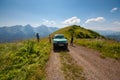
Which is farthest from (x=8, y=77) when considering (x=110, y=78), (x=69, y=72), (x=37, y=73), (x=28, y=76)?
(x=110, y=78)

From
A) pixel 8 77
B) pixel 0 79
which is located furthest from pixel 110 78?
pixel 0 79

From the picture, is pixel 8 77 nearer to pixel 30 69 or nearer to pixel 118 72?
pixel 30 69

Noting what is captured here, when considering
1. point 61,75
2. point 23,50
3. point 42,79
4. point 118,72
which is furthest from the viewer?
point 23,50

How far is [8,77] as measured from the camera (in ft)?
30.4

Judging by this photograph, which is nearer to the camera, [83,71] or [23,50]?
[83,71]

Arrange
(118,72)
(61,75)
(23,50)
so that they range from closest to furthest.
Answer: (61,75) < (118,72) < (23,50)

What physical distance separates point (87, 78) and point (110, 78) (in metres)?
1.65

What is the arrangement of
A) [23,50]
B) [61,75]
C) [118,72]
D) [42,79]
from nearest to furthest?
[42,79]
[61,75]
[118,72]
[23,50]

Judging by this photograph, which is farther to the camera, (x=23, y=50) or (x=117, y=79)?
(x=23, y=50)

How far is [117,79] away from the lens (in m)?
8.52

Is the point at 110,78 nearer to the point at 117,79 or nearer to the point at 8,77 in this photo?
the point at 117,79

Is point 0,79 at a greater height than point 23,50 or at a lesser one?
lesser

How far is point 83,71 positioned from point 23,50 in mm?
10127

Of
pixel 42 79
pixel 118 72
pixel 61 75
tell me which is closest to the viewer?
pixel 42 79
